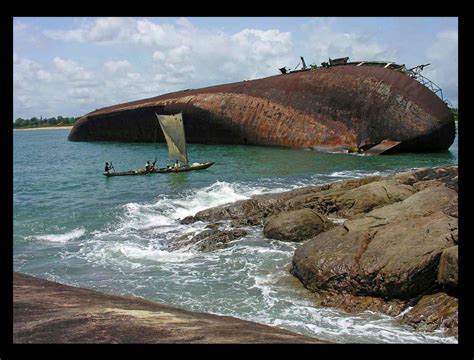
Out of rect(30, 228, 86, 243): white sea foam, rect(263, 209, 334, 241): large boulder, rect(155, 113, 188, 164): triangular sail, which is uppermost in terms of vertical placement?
rect(155, 113, 188, 164): triangular sail

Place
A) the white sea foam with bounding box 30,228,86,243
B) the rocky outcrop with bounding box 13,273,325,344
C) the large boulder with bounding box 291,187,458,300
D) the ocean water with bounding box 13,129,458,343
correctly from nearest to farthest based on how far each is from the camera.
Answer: the rocky outcrop with bounding box 13,273,325,344, the large boulder with bounding box 291,187,458,300, the ocean water with bounding box 13,129,458,343, the white sea foam with bounding box 30,228,86,243

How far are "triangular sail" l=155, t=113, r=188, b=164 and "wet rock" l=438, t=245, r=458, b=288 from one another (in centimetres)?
2171

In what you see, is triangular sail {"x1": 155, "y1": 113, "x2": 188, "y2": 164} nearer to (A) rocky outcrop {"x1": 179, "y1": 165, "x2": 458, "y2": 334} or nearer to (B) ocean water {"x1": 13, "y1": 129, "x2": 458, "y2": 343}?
(B) ocean water {"x1": 13, "y1": 129, "x2": 458, "y2": 343}

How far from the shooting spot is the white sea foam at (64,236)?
49.4 ft

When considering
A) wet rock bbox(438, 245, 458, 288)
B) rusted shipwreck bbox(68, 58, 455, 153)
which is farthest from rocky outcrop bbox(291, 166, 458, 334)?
rusted shipwreck bbox(68, 58, 455, 153)

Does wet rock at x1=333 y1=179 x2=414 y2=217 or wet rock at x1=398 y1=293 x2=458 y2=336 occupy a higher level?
wet rock at x1=333 y1=179 x2=414 y2=217

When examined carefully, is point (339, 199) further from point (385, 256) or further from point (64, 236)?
point (64, 236)

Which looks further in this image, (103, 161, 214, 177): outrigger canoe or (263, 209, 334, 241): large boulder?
(103, 161, 214, 177): outrigger canoe

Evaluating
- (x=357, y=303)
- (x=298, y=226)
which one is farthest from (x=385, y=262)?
(x=298, y=226)

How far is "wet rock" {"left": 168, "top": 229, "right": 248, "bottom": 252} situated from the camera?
12.4 m

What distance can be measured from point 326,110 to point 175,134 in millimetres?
10574

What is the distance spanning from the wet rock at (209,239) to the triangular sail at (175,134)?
1543 centimetres
